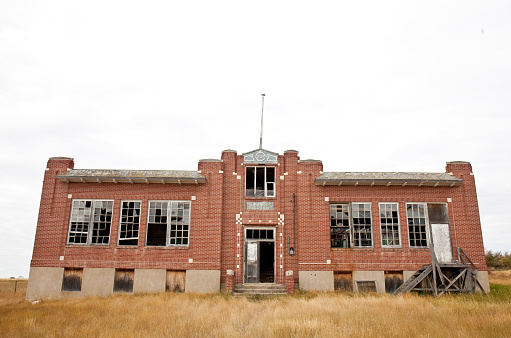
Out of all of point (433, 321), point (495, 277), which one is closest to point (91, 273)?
point (433, 321)

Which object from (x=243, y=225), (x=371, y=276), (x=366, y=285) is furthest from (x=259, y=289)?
(x=371, y=276)

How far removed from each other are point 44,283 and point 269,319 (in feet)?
48.8

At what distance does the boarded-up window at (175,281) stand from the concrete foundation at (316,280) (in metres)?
6.31

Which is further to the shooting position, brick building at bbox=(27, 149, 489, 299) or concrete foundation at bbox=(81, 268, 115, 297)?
brick building at bbox=(27, 149, 489, 299)

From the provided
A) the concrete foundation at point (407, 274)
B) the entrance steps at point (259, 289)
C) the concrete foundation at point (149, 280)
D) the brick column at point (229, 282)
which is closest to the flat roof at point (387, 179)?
the concrete foundation at point (407, 274)

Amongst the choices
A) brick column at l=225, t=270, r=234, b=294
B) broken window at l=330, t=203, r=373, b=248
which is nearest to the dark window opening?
broken window at l=330, t=203, r=373, b=248

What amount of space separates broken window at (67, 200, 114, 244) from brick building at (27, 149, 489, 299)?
6 cm

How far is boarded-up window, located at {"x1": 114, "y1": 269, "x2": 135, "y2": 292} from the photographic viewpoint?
22391mm

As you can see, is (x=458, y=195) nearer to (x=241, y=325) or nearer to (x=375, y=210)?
(x=375, y=210)

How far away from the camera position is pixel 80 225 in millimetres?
23188

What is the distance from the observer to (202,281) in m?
22.2

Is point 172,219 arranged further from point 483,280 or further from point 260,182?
point 483,280

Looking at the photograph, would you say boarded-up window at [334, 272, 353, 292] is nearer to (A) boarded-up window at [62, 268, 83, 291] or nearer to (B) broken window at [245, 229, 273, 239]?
(B) broken window at [245, 229, 273, 239]

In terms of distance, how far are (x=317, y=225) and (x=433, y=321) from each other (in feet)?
36.0
